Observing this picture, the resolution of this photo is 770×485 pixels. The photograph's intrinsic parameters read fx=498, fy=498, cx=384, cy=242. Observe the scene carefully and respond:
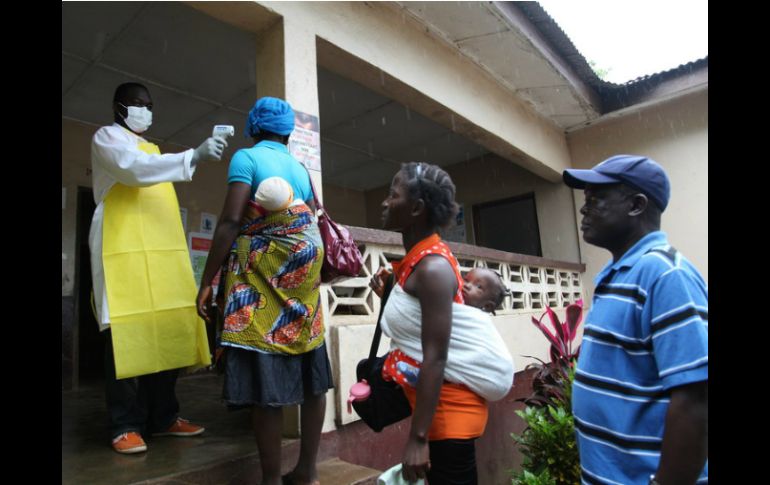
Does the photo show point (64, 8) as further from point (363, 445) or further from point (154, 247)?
point (363, 445)

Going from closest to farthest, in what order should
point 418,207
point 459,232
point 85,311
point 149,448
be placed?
point 418,207 < point 149,448 < point 85,311 < point 459,232

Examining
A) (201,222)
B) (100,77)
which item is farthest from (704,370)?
(201,222)

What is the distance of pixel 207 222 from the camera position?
258 inches

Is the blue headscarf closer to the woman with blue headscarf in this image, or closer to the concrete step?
the woman with blue headscarf

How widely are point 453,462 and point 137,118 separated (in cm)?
238

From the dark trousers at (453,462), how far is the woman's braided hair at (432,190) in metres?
0.79

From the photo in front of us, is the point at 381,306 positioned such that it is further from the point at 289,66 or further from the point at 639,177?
the point at 289,66

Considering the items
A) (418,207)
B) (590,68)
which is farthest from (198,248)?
(590,68)

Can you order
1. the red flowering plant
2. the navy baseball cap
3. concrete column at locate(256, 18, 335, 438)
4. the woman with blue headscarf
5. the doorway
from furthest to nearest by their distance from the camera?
the doorway < the red flowering plant < concrete column at locate(256, 18, 335, 438) < the woman with blue headscarf < the navy baseball cap

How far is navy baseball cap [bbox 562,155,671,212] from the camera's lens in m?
1.42

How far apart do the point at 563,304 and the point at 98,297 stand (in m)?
6.12

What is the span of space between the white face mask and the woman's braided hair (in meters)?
1.71

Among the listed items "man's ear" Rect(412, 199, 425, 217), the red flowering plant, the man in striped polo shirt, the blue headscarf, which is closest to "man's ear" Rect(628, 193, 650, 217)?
the man in striped polo shirt

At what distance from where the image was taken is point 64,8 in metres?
3.70
